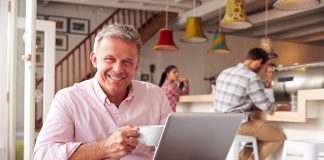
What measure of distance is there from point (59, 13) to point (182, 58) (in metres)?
3.16

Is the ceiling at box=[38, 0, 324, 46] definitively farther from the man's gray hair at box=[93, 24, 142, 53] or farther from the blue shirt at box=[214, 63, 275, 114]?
the man's gray hair at box=[93, 24, 142, 53]

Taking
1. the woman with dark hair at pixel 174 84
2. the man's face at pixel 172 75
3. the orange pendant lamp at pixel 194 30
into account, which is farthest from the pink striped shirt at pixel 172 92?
the orange pendant lamp at pixel 194 30

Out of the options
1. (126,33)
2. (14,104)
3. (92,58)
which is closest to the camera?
(126,33)

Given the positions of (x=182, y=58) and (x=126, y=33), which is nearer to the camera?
(x=126, y=33)

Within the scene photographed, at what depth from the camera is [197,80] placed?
9594 millimetres

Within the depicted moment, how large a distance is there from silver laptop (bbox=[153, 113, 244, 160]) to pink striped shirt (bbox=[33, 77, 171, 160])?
35cm

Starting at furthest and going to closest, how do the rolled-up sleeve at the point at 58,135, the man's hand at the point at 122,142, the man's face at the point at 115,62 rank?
the man's face at the point at 115,62
the rolled-up sleeve at the point at 58,135
the man's hand at the point at 122,142

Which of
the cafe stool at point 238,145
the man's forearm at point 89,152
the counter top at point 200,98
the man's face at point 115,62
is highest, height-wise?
the man's face at point 115,62

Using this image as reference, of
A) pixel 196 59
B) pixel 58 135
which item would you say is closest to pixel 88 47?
pixel 196 59

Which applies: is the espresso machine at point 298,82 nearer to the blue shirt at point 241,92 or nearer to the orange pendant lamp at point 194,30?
the orange pendant lamp at point 194,30

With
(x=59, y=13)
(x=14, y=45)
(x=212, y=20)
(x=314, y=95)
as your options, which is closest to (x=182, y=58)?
(x=212, y=20)

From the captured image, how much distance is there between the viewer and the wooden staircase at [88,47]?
8227mm

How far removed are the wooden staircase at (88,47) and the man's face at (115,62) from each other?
A: 6.77 metres

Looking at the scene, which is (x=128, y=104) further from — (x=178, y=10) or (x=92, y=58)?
(x=178, y=10)
